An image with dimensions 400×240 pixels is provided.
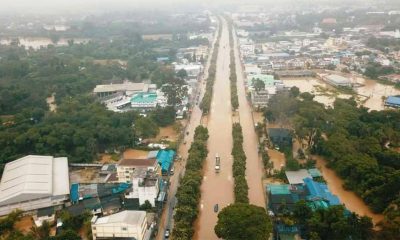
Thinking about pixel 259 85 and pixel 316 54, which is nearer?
pixel 259 85

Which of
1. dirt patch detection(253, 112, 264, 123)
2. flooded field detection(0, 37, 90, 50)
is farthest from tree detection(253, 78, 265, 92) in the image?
flooded field detection(0, 37, 90, 50)

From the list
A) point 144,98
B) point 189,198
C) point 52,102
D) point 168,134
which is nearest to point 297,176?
point 189,198

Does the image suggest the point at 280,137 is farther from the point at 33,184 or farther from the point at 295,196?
the point at 33,184

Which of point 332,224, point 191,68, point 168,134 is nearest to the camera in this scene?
point 332,224

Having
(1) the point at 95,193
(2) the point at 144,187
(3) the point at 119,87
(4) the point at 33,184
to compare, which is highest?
(3) the point at 119,87

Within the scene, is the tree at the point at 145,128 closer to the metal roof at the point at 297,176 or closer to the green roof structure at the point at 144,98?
the green roof structure at the point at 144,98

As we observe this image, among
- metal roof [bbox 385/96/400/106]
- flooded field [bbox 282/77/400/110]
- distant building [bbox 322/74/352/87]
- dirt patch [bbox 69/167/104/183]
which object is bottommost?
dirt patch [bbox 69/167/104/183]

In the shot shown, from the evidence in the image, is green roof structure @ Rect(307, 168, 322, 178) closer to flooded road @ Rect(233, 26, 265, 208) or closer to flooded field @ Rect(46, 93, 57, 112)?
flooded road @ Rect(233, 26, 265, 208)
